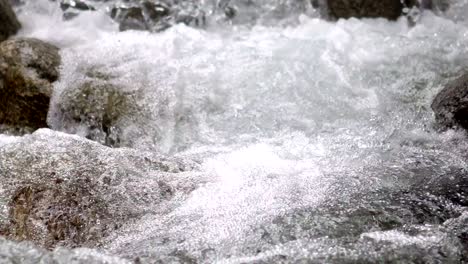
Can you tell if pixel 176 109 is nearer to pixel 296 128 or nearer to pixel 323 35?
pixel 296 128

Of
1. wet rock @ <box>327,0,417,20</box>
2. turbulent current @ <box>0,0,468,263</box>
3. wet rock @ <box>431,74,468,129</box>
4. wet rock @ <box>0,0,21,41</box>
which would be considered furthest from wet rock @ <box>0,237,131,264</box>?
wet rock @ <box>327,0,417,20</box>

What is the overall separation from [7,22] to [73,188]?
3304mm

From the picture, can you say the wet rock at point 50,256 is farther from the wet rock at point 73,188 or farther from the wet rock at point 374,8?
the wet rock at point 374,8

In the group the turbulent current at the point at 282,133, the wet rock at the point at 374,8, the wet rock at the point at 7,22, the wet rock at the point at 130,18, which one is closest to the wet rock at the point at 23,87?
the turbulent current at the point at 282,133

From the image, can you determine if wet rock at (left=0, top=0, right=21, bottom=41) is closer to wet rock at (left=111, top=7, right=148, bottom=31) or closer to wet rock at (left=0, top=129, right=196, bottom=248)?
wet rock at (left=111, top=7, right=148, bottom=31)

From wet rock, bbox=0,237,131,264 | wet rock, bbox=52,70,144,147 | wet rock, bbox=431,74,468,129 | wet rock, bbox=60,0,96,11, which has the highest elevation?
wet rock, bbox=431,74,468,129

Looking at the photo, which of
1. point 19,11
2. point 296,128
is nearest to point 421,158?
point 296,128

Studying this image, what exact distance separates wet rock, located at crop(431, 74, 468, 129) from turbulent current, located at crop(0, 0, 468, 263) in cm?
11

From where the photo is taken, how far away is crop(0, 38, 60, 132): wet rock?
434cm

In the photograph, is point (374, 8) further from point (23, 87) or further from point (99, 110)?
point (23, 87)

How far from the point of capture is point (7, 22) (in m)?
5.41

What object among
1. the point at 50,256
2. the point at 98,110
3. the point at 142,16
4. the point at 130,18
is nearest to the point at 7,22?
the point at 130,18

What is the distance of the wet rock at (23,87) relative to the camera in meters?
4.34

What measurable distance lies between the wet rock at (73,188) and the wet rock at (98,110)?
0.80m
